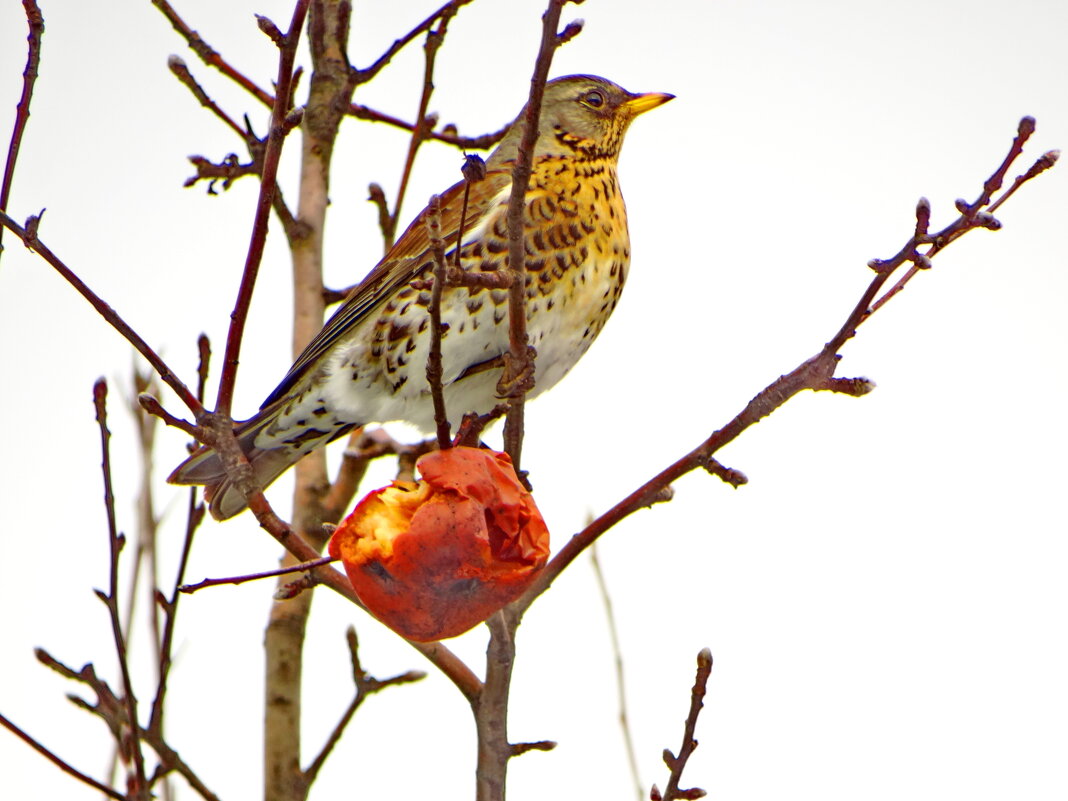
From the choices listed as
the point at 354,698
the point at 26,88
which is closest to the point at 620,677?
the point at 354,698

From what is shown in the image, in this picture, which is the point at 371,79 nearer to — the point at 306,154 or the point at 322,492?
the point at 306,154

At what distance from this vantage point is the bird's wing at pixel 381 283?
11.6 feet

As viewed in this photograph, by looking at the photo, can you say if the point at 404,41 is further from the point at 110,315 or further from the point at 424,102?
the point at 110,315

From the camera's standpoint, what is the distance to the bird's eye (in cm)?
399

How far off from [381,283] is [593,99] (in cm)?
93

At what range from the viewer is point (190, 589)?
6.72 feet

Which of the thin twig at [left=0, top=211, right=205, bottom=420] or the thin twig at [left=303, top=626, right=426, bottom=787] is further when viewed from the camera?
the thin twig at [left=303, top=626, right=426, bottom=787]

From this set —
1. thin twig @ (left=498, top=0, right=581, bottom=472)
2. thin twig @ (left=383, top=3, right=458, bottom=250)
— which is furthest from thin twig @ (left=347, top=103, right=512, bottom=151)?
thin twig @ (left=498, top=0, right=581, bottom=472)

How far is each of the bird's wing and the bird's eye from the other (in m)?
0.42

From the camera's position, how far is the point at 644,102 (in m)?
4.00

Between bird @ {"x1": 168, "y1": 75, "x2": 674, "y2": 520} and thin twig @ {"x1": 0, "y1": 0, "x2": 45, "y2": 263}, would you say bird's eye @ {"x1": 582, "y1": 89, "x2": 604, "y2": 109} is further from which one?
thin twig @ {"x1": 0, "y1": 0, "x2": 45, "y2": 263}

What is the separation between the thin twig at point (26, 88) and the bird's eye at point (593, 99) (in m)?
2.18

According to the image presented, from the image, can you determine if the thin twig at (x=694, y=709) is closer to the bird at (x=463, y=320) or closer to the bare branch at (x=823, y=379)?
the bare branch at (x=823, y=379)

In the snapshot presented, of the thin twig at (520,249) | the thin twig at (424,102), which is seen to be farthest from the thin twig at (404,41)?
the thin twig at (520,249)
